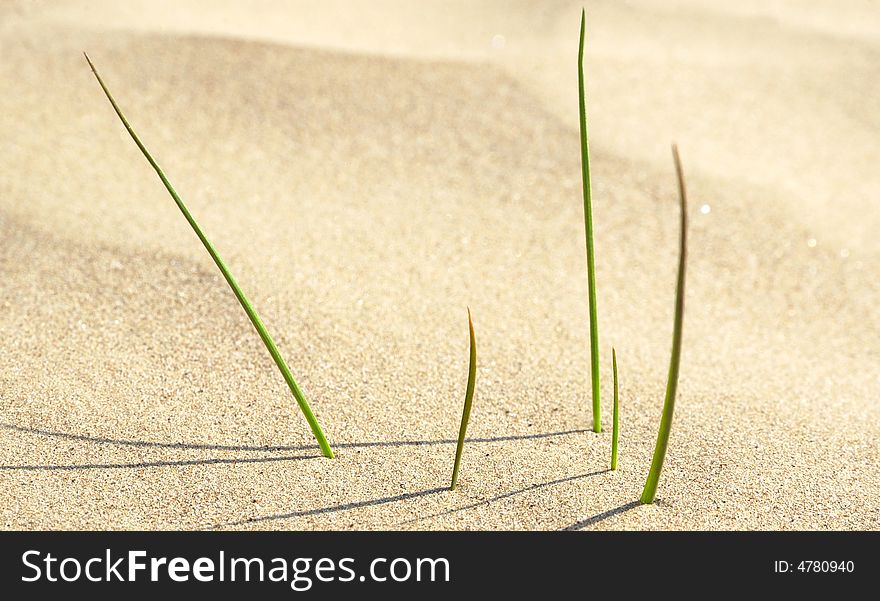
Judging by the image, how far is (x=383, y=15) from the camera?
9.51 ft

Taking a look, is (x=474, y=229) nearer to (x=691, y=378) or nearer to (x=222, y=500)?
(x=691, y=378)

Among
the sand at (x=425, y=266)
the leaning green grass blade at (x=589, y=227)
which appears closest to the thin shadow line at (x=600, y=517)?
the sand at (x=425, y=266)

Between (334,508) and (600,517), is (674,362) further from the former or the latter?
(334,508)

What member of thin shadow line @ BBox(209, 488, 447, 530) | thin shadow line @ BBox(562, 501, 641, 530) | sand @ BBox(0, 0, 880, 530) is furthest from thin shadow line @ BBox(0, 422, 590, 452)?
thin shadow line @ BBox(562, 501, 641, 530)

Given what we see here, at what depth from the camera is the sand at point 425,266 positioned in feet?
3.83

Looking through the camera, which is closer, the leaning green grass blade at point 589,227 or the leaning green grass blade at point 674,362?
the leaning green grass blade at point 674,362

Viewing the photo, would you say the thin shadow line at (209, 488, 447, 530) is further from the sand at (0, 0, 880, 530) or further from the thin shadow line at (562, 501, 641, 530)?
the thin shadow line at (562, 501, 641, 530)

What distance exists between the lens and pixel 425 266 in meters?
1.73

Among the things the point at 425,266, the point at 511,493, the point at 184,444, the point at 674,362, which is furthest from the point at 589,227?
the point at 425,266

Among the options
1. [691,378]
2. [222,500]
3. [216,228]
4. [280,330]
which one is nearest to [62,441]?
[222,500]

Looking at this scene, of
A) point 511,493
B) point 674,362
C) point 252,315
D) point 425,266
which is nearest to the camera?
point 674,362

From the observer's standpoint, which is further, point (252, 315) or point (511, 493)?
point (511, 493)

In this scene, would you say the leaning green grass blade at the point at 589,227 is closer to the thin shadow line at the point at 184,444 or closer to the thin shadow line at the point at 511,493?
the thin shadow line at the point at 511,493
